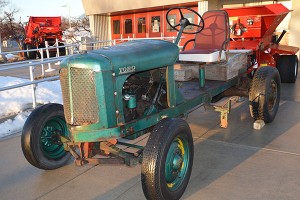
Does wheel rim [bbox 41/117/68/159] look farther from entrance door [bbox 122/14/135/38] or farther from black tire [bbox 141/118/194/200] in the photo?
entrance door [bbox 122/14/135/38]

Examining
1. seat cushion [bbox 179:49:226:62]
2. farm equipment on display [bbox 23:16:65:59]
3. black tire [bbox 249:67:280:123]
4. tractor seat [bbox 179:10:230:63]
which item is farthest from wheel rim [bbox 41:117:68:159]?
farm equipment on display [bbox 23:16:65:59]

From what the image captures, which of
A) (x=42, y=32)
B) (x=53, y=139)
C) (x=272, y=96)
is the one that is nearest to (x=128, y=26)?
(x=42, y=32)

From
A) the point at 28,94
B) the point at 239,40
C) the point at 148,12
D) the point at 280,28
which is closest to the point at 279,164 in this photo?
the point at 239,40

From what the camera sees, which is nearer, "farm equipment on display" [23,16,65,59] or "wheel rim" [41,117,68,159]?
"wheel rim" [41,117,68,159]

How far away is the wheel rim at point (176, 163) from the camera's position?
114 inches

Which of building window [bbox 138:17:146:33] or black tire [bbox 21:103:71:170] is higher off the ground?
building window [bbox 138:17:146:33]

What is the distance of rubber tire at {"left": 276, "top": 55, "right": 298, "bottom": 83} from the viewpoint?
25.0 ft

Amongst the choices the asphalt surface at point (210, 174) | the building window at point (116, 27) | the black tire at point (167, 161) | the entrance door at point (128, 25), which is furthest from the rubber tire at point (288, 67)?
the building window at point (116, 27)

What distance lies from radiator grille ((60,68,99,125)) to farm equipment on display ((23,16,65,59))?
16.5m

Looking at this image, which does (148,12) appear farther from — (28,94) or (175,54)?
(175,54)

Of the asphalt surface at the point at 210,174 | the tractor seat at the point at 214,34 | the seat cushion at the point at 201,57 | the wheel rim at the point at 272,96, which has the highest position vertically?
the tractor seat at the point at 214,34

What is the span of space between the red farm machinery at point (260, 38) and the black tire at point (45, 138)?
357 centimetres

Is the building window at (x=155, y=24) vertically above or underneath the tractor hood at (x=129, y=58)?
above

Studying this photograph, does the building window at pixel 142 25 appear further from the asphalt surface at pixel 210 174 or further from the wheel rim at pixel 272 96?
the asphalt surface at pixel 210 174
